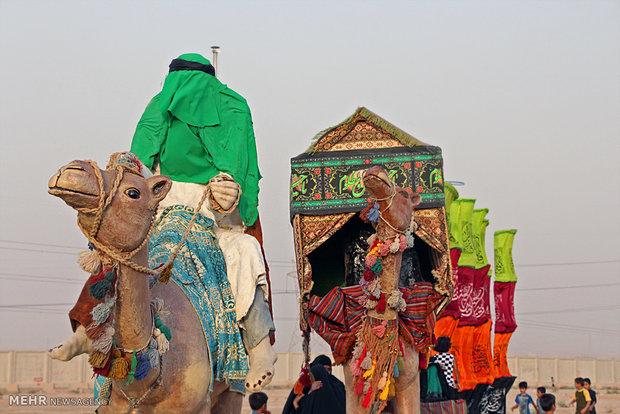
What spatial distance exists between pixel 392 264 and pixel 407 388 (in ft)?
4.10

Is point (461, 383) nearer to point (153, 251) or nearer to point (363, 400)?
point (363, 400)

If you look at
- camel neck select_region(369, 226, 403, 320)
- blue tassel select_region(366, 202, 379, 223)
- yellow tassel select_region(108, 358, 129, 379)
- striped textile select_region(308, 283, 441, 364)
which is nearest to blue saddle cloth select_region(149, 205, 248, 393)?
yellow tassel select_region(108, 358, 129, 379)

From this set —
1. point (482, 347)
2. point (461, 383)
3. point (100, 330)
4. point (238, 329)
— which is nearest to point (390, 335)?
point (238, 329)

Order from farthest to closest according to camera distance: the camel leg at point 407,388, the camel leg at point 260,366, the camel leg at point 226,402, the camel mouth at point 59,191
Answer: the camel leg at point 407,388, the camel leg at point 226,402, the camel leg at point 260,366, the camel mouth at point 59,191

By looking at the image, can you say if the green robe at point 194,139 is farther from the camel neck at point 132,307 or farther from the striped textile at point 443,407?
the striped textile at point 443,407

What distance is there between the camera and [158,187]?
407 centimetres

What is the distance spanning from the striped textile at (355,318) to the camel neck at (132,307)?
3472 mm

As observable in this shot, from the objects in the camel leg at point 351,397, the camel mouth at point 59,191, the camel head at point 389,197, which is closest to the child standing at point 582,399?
the camel leg at point 351,397

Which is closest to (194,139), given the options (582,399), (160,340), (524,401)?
(160,340)

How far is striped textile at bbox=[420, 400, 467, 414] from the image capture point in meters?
9.41

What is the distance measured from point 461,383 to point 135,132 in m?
10.0

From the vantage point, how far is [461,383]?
50.1 feet

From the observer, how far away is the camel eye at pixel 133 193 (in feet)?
12.8

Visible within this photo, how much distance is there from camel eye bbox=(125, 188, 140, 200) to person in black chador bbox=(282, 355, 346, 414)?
257 inches
